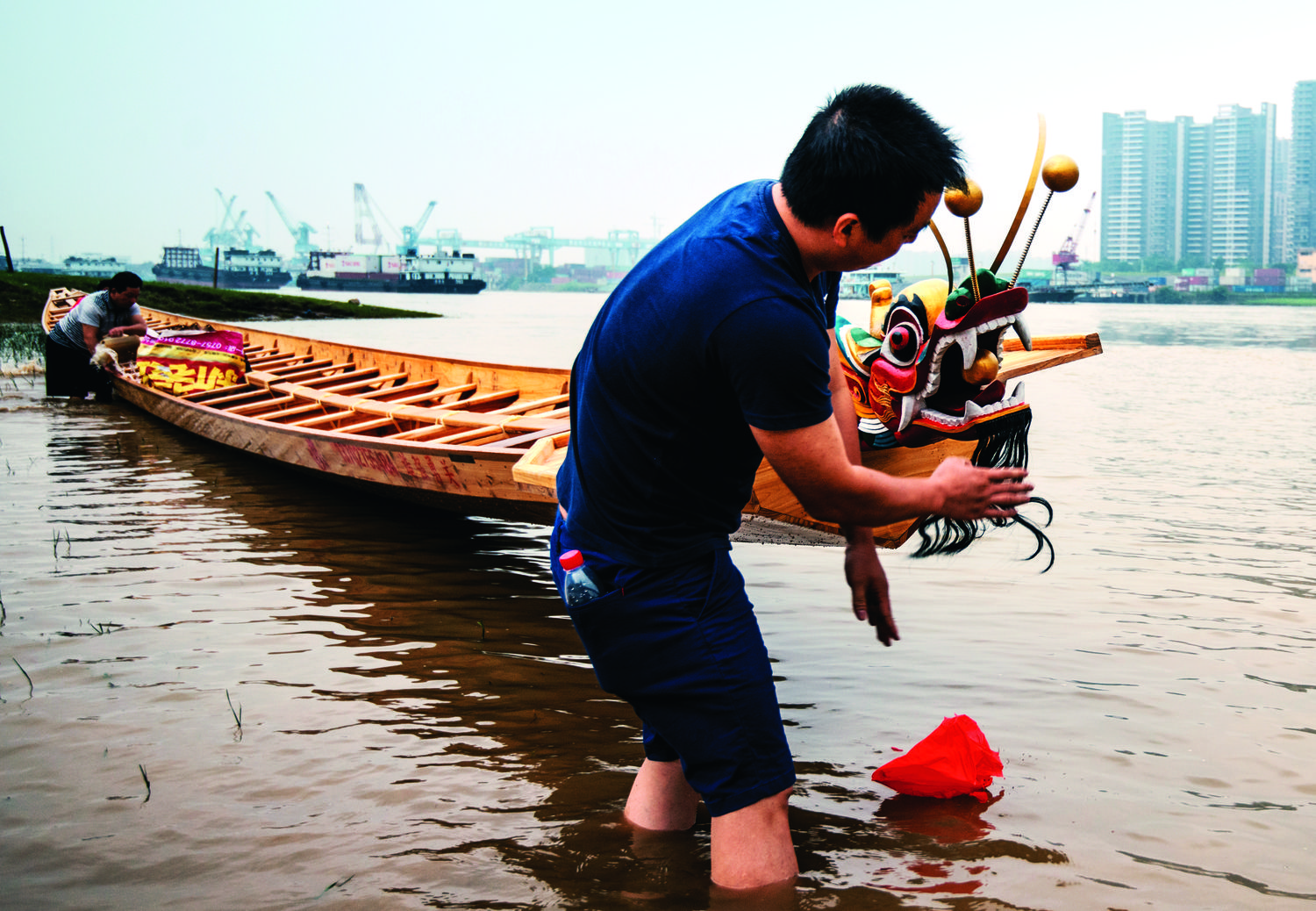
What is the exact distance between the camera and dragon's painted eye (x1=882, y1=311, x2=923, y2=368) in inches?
126

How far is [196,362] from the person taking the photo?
981 centimetres

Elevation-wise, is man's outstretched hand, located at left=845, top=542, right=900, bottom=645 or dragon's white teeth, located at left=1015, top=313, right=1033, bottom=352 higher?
dragon's white teeth, located at left=1015, top=313, right=1033, bottom=352

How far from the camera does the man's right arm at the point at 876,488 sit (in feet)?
6.38

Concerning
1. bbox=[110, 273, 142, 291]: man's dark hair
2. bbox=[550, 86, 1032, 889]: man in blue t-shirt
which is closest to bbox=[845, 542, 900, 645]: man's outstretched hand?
bbox=[550, 86, 1032, 889]: man in blue t-shirt

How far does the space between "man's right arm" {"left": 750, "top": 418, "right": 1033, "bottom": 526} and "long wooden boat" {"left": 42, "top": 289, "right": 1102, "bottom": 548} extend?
1209mm

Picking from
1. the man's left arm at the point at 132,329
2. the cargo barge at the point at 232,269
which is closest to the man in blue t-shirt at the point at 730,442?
the man's left arm at the point at 132,329

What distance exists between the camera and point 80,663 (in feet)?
13.6

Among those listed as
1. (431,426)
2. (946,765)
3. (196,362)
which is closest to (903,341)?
(946,765)

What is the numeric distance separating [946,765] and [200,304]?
36.8 meters

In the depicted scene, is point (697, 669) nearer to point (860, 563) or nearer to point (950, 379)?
point (860, 563)

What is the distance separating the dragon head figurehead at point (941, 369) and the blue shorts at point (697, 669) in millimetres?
1269

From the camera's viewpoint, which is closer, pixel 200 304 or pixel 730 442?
pixel 730 442

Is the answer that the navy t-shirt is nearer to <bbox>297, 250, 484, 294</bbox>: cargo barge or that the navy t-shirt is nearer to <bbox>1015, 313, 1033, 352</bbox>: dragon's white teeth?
<bbox>1015, 313, 1033, 352</bbox>: dragon's white teeth

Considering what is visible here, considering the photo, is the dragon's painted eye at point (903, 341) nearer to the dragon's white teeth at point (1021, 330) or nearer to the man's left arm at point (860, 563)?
the dragon's white teeth at point (1021, 330)
